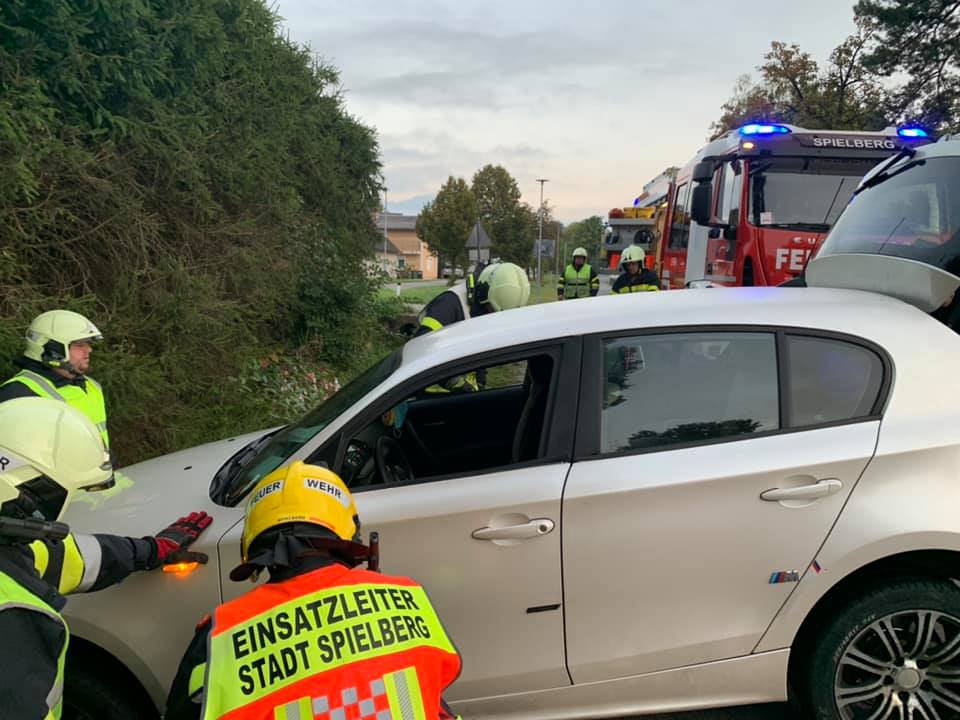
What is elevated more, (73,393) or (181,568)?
(73,393)

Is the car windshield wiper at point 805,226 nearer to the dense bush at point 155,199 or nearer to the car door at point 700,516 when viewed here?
the car door at point 700,516

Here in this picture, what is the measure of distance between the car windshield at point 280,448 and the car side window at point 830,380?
1.47 meters

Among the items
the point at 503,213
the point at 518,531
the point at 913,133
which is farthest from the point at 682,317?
the point at 503,213

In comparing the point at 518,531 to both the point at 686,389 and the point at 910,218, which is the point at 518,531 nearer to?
the point at 686,389

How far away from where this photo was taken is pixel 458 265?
4506cm

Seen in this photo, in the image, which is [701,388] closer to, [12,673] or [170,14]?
[12,673]

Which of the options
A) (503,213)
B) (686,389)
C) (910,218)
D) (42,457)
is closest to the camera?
(42,457)

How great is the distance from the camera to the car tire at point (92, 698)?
2.07m

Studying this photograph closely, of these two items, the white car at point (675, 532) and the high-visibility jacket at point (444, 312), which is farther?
the high-visibility jacket at point (444, 312)

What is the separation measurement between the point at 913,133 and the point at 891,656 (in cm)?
690

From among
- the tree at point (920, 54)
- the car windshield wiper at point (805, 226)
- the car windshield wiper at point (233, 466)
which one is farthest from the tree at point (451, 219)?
the car windshield wiper at point (233, 466)

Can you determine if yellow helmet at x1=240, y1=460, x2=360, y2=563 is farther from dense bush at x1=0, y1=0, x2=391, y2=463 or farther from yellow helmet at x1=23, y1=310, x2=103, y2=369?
dense bush at x1=0, y1=0, x2=391, y2=463

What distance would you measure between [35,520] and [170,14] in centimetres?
479

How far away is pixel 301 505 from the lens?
1430mm
